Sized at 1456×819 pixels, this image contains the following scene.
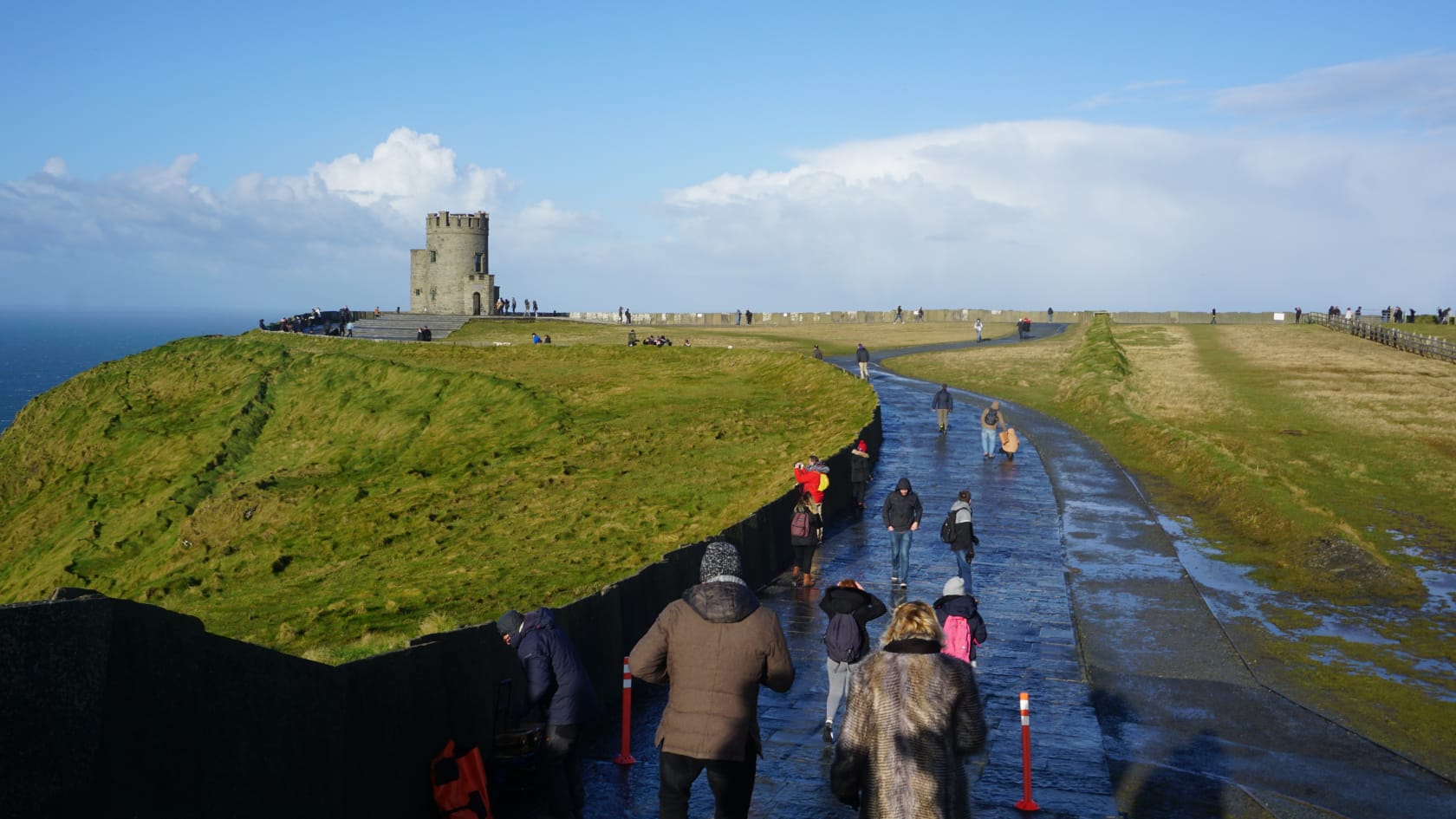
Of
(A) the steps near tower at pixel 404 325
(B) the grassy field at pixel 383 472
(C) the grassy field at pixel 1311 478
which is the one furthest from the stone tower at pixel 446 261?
(C) the grassy field at pixel 1311 478

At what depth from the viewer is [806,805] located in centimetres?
1079

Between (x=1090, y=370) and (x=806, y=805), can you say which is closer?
(x=806, y=805)

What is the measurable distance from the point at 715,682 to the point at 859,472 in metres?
18.9

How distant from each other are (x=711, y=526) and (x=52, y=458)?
45.6m

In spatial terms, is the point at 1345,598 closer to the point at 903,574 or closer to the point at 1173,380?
the point at 903,574

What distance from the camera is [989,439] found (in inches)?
1303

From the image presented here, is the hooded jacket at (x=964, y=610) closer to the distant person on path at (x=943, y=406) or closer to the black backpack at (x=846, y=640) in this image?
the black backpack at (x=846, y=640)

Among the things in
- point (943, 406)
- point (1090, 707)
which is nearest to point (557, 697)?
point (1090, 707)

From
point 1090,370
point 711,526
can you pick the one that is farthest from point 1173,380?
point 711,526

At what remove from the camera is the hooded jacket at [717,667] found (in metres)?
7.13

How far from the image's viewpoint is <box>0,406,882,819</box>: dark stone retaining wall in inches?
246

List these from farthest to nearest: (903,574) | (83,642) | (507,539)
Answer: (507,539) < (903,574) < (83,642)

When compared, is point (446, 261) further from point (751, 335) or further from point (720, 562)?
point (720, 562)

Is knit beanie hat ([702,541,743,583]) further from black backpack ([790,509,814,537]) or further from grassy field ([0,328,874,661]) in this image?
grassy field ([0,328,874,661])
